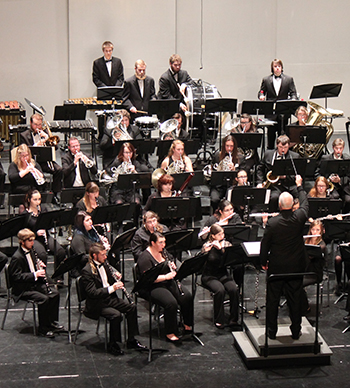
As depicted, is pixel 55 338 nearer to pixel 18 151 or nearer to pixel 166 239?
pixel 166 239

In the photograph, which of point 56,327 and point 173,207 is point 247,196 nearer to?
point 173,207

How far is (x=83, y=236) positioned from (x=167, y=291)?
47.7 inches

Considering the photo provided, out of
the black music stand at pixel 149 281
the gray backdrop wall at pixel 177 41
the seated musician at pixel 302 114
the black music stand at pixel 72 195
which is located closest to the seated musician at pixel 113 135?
the black music stand at pixel 72 195

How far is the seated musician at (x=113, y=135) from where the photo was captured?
917 cm

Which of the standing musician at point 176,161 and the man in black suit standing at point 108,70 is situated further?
the man in black suit standing at point 108,70

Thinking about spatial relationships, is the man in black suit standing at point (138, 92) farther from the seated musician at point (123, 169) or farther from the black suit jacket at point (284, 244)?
the black suit jacket at point (284, 244)

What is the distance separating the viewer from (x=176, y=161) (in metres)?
8.55

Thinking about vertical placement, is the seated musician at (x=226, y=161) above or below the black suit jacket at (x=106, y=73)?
below

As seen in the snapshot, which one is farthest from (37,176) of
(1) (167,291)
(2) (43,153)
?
(1) (167,291)

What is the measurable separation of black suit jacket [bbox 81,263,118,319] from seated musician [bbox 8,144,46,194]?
243 centimetres

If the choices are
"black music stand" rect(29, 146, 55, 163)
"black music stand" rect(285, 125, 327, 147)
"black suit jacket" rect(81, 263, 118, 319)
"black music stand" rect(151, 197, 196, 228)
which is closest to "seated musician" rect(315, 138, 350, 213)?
"black music stand" rect(285, 125, 327, 147)

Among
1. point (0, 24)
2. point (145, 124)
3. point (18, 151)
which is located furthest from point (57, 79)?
point (18, 151)

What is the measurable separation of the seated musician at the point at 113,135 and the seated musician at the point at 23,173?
1196 millimetres

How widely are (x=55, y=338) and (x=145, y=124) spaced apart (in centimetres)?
400
